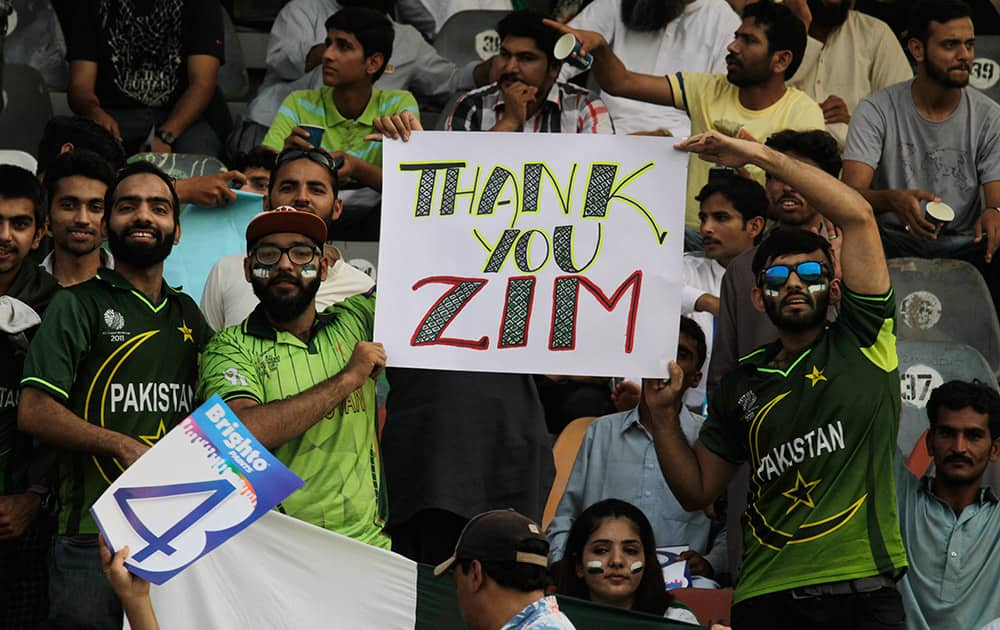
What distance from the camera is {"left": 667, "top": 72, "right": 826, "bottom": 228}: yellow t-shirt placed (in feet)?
26.5

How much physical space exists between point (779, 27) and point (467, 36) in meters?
2.30

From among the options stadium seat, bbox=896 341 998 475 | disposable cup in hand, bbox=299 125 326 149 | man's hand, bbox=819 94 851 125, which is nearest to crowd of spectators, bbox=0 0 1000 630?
disposable cup in hand, bbox=299 125 326 149

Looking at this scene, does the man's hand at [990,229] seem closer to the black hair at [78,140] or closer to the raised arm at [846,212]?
the raised arm at [846,212]

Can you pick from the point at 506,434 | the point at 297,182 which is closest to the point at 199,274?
the point at 297,182

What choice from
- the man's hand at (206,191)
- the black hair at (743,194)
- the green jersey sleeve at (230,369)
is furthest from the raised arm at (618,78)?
the green jersey sleeve at (230,369)

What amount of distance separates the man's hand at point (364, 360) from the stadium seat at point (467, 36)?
4852 millimetres

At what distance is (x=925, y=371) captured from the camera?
24.1 feet

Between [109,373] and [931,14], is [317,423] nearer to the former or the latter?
[109,373]

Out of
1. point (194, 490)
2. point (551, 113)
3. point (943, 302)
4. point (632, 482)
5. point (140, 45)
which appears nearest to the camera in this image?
point (194, 490)

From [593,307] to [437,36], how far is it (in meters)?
4.85

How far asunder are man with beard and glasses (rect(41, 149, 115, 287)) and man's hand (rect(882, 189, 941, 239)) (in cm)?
360

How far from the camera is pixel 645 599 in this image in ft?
18.7

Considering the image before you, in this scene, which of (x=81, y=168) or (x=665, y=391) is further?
(x=81, y=168)

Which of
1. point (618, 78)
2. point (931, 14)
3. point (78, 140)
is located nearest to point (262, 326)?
point (78, 140)
